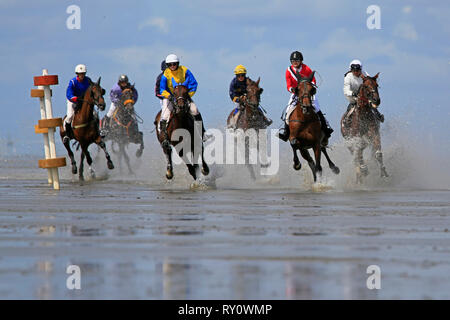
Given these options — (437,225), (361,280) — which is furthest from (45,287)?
(437,225)

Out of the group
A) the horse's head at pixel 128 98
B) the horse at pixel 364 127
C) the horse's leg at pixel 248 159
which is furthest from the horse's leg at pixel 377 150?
the horse's head at pixel 128 98

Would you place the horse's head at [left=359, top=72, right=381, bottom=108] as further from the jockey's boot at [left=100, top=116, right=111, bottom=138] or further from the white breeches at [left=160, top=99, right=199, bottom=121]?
the jockey's boot at [left=100, top=116, right=111, bottom=138]

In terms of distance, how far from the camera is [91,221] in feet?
47.4

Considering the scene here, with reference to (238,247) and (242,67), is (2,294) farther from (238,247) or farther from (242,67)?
(242,67)

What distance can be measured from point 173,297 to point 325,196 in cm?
1260

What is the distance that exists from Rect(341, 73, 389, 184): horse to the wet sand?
17.6 ft

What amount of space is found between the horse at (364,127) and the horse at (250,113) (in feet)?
9.73

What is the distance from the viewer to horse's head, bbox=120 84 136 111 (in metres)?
33.1

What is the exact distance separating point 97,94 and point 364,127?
24.0ft

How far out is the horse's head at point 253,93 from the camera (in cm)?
2730

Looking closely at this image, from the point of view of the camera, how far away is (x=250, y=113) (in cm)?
2783

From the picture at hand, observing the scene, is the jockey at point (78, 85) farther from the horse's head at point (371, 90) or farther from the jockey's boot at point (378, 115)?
the jockey's boot at point (378, 115)

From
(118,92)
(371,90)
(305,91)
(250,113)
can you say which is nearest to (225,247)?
(305,91)

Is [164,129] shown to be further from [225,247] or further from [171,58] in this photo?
[225,247]
